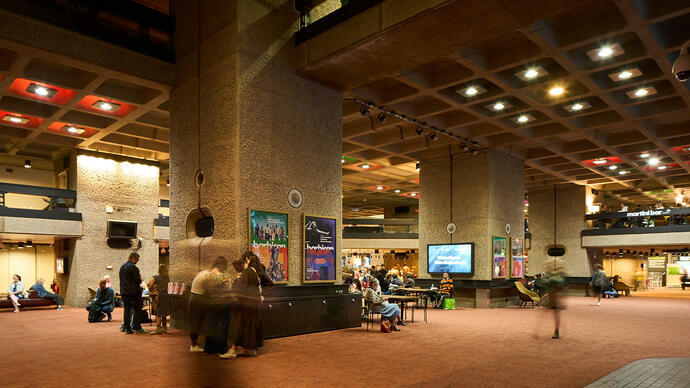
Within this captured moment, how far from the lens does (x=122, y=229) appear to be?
Result: 1631 centimetres

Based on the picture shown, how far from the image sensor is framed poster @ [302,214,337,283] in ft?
30.3

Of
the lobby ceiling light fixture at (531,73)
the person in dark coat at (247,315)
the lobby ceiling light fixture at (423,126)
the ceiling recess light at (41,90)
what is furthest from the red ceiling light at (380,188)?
the person in dark coat at (247,315)

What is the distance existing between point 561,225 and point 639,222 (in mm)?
3553

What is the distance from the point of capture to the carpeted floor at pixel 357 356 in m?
5.53

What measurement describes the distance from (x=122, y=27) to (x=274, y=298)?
663cm

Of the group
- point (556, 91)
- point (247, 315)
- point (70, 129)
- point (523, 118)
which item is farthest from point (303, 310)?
point (70, 129)

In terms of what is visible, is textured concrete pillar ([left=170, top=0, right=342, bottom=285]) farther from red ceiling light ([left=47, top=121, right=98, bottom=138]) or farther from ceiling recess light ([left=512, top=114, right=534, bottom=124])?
ceiling recess light ([left=512, top=114, right=534, bottom=124])

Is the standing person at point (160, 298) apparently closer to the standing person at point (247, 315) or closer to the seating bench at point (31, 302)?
the standing person at point (247, 315)

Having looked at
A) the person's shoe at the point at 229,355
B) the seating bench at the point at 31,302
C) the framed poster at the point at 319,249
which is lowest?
the seating bench at the point at 31,302

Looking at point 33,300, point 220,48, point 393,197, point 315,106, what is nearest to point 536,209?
point 393,197

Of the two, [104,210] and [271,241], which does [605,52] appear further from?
[104,210]

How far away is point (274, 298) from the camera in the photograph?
8461 mm

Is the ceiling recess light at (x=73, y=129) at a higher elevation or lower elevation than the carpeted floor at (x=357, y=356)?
higher

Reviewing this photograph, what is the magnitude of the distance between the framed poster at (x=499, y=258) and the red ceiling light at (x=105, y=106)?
1133 cm
